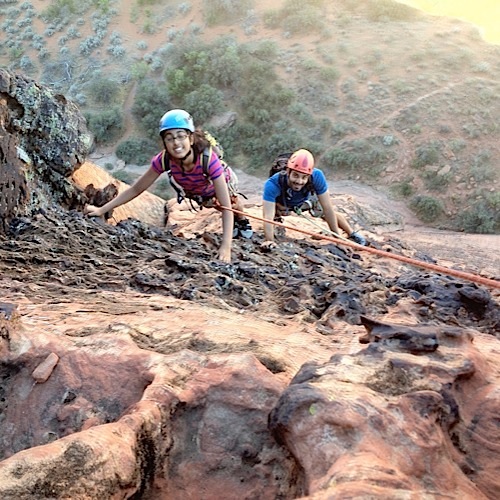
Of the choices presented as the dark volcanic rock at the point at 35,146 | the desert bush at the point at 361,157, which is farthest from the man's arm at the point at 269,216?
the desert bush at the point at 361,157

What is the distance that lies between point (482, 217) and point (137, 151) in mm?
Answer: 13540

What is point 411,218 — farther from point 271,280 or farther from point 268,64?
point 271,280

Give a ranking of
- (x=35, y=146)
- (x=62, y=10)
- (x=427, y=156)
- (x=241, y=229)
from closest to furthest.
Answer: (x=35, y=146) < (x=241, y=229) < (x=427, y=156) < (x=62, y=10)

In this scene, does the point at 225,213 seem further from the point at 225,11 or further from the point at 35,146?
the point at 225,11

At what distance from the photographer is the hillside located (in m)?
19.0

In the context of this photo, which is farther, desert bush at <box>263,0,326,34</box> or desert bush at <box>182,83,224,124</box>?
desert bush at <box>263,0,326,34</box>

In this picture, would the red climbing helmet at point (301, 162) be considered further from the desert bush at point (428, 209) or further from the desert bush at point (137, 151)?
the desert bush at point (137, 151)

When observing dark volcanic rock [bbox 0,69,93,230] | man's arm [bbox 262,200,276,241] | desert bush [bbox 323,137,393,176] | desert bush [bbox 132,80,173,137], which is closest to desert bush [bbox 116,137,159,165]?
desert bush [bbox 132,80,173,137]

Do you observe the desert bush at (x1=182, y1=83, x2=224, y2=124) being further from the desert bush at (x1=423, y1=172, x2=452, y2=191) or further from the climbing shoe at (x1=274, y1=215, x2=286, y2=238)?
the climbing shoe at (x1=274, y1=215, x2=286, y2=238)

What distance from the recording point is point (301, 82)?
23.4 meters

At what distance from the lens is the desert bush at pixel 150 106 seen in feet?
75.8

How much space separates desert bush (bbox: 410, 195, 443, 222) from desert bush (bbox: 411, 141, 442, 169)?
6.72ft

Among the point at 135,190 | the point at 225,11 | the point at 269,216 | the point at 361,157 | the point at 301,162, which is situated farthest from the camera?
the point at 225,11

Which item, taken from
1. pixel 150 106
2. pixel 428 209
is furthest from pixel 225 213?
pixel 150 106
